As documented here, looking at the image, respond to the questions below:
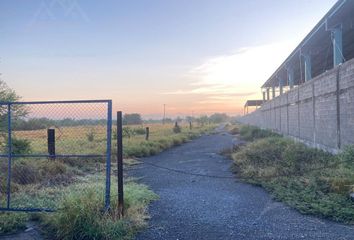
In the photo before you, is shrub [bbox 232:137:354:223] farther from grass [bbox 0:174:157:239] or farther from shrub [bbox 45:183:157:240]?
shrub [bbox 45:183:157:240]

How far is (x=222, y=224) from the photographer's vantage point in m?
6.20

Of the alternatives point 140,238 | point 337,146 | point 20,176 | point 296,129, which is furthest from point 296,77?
point 140,238

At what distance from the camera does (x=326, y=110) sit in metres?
12.8

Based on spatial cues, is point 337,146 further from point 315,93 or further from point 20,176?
point 20,176

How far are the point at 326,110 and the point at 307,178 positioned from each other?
4.41 metres

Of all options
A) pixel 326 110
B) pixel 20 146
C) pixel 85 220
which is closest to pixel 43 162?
pixel 20 146

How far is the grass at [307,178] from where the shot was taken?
22.9 feet

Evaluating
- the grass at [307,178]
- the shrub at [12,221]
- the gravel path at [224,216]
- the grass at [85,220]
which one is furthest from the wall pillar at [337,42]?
the shrub at [12,221]

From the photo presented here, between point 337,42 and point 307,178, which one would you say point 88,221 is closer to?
point 307,178

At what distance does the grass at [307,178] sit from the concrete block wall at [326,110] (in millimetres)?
772

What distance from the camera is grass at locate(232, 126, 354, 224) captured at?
696cm

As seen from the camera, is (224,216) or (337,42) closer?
(224,216)

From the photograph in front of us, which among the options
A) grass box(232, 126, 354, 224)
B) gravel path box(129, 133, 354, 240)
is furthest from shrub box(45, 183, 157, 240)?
grass box(232, 126, 354, 224)

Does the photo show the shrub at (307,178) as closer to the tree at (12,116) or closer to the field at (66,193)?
the field at (66,193)
